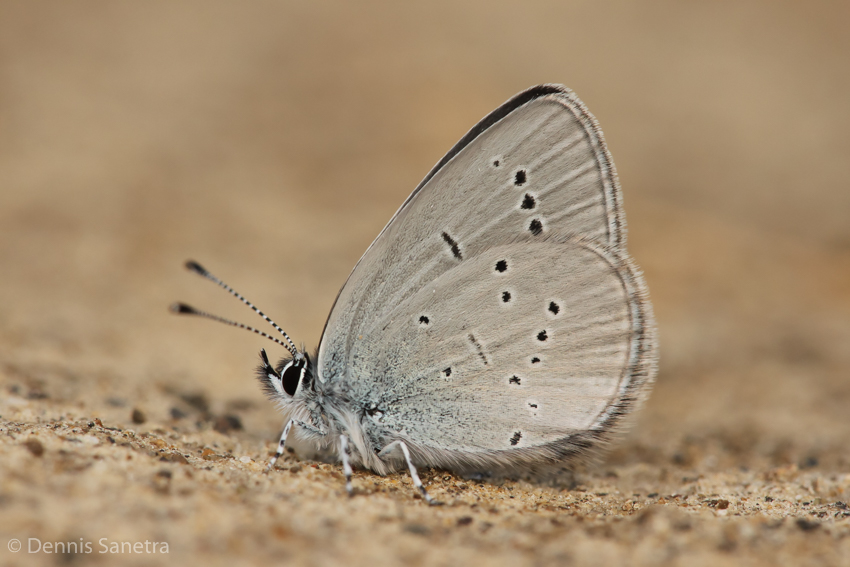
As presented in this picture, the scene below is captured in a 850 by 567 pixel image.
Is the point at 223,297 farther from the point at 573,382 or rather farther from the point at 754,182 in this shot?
the point at 754,182

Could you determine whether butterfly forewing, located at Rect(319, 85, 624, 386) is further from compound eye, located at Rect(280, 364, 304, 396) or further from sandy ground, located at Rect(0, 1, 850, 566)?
sandy ground, located at Rect(0, 1, 850, 566)

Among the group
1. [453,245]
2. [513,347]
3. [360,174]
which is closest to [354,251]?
[360,174]

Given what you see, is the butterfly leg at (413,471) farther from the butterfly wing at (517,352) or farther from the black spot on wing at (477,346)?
the black spot on wing at (477,346)

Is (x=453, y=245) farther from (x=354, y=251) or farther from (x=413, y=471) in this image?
(x=354, y=251)

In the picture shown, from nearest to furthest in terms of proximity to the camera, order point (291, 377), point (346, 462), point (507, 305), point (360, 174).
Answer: point (346, 462)
point (507, 305)
point (291, 377)
point (360, 174)

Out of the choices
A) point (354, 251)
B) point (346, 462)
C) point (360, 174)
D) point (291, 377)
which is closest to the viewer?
point (346, 462)

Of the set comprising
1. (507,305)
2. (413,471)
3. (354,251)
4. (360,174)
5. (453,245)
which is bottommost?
(413,471)

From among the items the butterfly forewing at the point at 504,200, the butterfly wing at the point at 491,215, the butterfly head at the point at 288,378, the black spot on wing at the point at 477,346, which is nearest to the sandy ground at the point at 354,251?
the butterfly head at the point at 288,378
